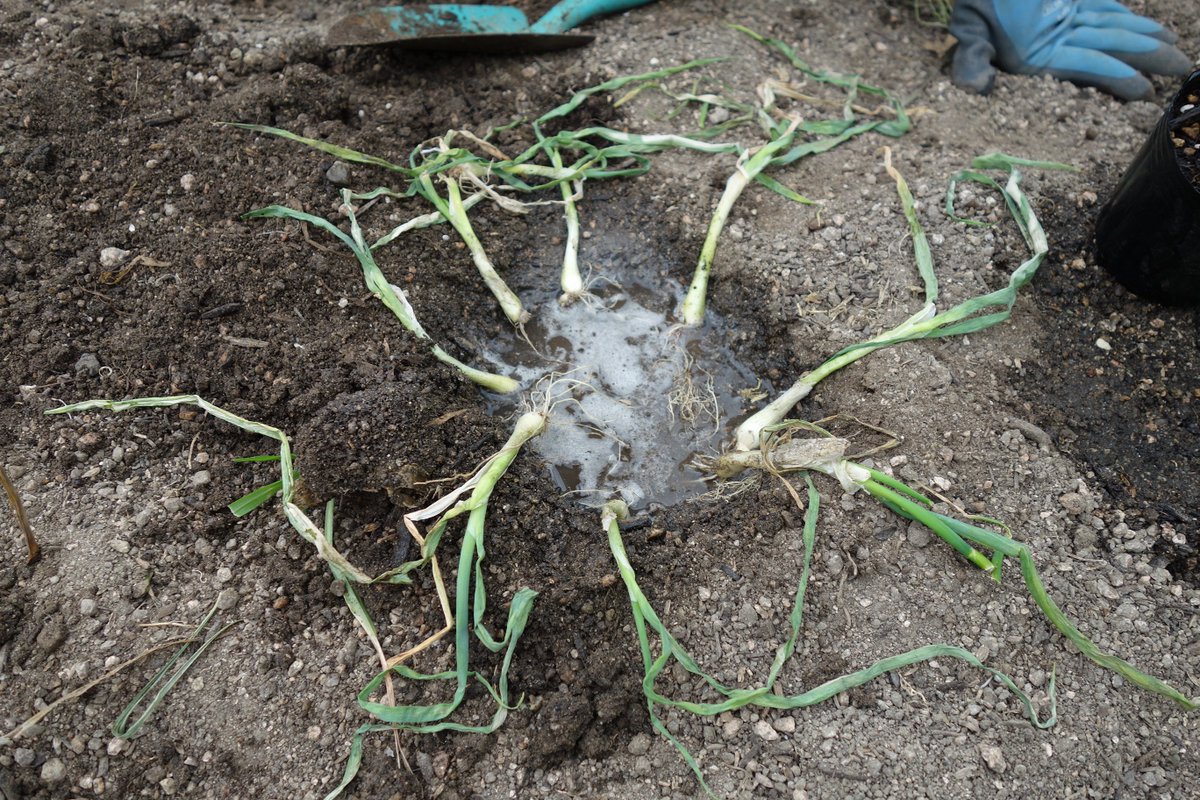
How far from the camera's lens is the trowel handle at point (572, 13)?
6.93ft

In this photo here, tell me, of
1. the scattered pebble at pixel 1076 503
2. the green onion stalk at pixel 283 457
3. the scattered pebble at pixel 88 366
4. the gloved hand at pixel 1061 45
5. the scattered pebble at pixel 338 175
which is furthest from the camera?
the gloved hand at pixel 1061 45

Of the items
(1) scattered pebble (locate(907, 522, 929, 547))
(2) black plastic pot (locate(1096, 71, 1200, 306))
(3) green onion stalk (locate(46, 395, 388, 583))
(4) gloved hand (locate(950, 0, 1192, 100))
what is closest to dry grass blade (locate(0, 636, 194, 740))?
(3) green onion stalk (locate(46, 395, 388, 583))

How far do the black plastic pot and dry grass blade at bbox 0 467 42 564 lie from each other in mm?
2031

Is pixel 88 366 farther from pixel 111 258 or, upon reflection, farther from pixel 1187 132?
pixel 1187 132

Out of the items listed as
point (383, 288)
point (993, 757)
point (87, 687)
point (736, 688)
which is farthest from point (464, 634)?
point (993, 757)

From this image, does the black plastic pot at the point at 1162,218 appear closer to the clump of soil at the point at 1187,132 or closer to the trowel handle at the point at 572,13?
the clump of soil at the point at 1187,132

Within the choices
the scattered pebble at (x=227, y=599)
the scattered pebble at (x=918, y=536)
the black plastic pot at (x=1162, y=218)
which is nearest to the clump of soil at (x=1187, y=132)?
the black plastic pot at (x=1162, y=218)

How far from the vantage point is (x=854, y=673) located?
4.25ft

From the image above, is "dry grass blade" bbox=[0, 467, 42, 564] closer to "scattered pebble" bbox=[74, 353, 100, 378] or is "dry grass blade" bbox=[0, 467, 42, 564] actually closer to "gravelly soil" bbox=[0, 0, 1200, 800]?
"gravelly soil" bbox=[0, 0, 1200, 800]

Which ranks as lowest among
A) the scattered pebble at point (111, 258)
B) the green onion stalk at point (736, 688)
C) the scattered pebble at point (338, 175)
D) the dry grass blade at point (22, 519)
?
the green onion stalk at point (736, 688)

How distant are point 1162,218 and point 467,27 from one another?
156 cm

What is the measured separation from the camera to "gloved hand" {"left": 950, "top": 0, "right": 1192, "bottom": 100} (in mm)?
2078

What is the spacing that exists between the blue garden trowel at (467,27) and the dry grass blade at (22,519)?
119 centimetres

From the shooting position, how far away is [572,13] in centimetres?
214
